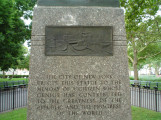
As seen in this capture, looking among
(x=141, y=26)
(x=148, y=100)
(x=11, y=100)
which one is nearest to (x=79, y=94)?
(x=11, y=100)

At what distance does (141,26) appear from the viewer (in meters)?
19.5

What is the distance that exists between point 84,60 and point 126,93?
3.83 ft

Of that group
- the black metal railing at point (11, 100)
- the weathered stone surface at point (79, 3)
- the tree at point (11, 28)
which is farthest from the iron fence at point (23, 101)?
the weathered stone surface at point (79, 3)

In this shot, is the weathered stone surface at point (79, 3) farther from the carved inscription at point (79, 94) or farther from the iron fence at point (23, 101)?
the iron fence at point (23, 101)

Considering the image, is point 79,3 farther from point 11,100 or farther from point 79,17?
point 11,100

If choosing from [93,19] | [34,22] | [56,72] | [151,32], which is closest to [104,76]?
[56,72]

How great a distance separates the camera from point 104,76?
3395mm

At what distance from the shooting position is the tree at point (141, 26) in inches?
355

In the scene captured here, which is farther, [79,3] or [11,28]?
[11,28]

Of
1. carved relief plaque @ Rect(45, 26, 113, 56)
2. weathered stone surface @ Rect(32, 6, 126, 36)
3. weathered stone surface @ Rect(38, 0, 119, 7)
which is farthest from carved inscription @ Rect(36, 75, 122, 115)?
weathered stone surface @ Rect(38, 0, 119, 7)

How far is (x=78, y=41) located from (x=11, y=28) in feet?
32.2

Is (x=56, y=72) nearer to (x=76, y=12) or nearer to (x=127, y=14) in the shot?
(x=76, y=12)

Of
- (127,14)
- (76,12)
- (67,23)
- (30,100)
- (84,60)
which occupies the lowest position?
(30,100)

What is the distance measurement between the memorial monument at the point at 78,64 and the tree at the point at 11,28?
24.8 feet
